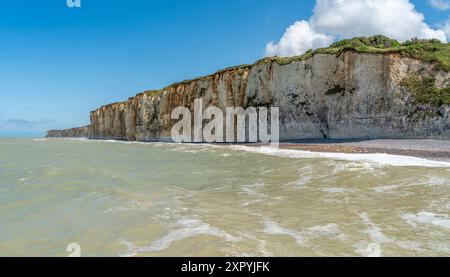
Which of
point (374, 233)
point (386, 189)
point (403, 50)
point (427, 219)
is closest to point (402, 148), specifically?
point (403, 50)

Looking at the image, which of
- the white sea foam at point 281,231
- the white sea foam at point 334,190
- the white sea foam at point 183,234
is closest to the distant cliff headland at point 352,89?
the white sea foam at point 334,190

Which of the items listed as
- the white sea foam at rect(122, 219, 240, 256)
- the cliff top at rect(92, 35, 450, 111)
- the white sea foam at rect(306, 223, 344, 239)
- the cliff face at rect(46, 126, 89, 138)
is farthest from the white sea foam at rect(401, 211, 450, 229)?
the cliff face at rect(46, 126, 89, 138)

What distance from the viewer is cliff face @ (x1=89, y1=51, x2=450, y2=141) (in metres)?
26.3

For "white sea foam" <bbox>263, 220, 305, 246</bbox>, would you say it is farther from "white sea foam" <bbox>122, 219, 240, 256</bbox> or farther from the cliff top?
the cliff top

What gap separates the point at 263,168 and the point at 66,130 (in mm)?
138638

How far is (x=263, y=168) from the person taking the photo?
1677 centimetres

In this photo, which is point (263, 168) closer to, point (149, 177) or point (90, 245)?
point (149, 177)

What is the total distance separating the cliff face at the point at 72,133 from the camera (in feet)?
370

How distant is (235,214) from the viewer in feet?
26.9

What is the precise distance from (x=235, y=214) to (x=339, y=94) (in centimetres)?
2703

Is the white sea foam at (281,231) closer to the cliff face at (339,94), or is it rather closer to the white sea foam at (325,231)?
the white sea foam at (325,231)

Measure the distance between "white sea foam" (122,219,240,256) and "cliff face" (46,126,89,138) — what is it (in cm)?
11095

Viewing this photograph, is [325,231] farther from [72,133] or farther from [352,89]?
[72,133]
